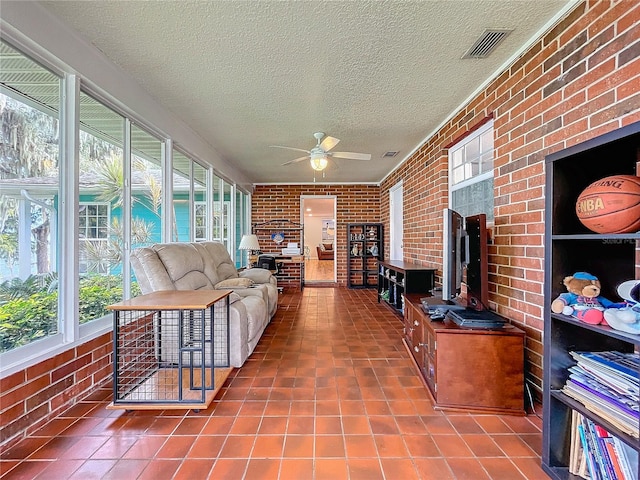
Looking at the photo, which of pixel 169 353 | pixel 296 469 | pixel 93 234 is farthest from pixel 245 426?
pixel 93 234

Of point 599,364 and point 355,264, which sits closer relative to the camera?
point 599,364

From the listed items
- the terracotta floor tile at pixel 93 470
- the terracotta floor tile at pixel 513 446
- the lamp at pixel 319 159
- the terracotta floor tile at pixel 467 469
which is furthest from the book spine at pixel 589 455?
the lamp at pixel 319 159

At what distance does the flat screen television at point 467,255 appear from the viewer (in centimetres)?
215

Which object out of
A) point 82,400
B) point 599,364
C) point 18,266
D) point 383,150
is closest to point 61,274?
point 18,266

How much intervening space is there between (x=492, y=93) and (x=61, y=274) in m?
3.32

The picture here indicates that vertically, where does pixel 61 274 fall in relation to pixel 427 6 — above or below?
below

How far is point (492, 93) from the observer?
8.05ft

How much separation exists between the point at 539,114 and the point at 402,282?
2658 mm

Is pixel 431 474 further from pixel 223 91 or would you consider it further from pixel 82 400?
pixel 223 91

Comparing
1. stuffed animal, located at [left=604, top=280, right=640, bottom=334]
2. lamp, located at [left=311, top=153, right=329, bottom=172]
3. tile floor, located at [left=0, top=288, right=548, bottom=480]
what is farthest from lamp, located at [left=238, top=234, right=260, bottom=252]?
stuffed animal, located at [left=604, top=280, right=640, bottom=334]

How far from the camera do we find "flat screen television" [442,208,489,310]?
84.5 inches

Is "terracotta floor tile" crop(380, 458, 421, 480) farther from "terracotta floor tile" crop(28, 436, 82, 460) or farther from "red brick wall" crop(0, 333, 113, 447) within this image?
"red brick wall" crop(0, 333, 113, 447)

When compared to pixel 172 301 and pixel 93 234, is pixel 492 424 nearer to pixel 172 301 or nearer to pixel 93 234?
pixel 172 301

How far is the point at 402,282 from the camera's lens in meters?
4.21
